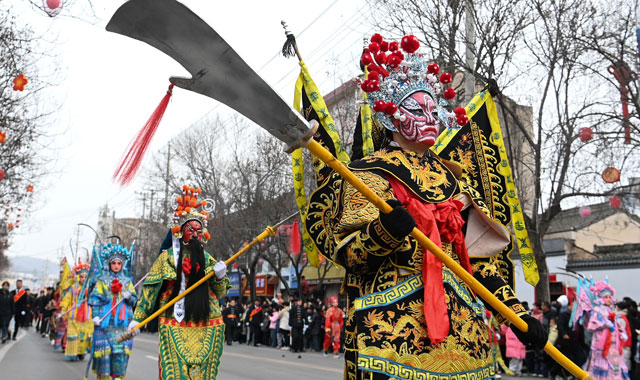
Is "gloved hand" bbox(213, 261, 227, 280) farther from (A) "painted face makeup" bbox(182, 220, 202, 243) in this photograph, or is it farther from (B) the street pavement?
(B) the street pavement

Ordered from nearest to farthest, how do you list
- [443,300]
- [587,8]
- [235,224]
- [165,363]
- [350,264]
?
[443,300], [350,264], [165,363], [587,8], [235,224]

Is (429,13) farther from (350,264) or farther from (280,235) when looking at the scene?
(280,235)

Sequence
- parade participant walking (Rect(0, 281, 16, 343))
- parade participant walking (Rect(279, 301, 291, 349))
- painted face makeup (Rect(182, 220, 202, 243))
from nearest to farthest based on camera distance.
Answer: painted face makeup (Rect(182, 220, 202, 243)) < parade participant walking (Rect(0, 281, 16, 343)) < parade participant walking (Rect(279, 301, 291, 349))

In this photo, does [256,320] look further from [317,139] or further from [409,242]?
[409,242]

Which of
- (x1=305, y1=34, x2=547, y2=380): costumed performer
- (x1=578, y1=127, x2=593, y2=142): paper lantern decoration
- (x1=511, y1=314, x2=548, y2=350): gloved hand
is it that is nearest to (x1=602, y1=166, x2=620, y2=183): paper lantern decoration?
(x1=578, y1=127, x2=593, y2=142): paper lantern decoration

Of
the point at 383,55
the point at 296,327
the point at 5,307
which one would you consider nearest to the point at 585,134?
the point at 296,327

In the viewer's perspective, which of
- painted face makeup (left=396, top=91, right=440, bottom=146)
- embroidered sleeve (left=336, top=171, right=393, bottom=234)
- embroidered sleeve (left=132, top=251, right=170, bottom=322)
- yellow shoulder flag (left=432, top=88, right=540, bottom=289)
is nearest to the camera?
embroidered sleeve (left=336, top=171, right=393, bottom=234)

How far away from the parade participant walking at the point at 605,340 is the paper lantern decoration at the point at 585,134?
4056 mm

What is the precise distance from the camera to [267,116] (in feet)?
9.36

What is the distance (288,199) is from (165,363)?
2137 centimetres

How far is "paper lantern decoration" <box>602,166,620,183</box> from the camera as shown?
1459cm

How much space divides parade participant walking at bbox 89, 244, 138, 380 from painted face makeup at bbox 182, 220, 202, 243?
2408mm

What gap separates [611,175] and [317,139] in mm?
12091

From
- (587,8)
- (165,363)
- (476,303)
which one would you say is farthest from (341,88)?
(476,303)
